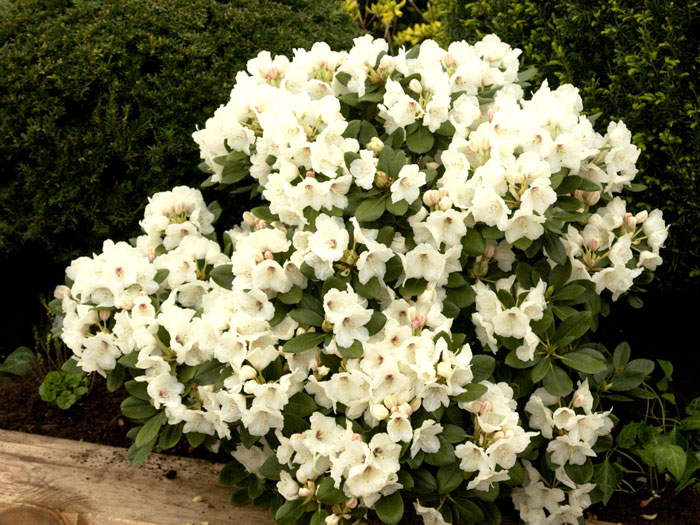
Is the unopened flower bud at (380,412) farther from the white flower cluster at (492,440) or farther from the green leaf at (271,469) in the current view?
the green leaf at (271,469)

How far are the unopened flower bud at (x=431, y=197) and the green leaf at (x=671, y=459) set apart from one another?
38.6 inches

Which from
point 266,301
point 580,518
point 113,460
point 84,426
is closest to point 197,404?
point 266,301

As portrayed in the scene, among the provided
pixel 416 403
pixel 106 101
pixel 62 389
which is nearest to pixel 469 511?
pixel 416 403

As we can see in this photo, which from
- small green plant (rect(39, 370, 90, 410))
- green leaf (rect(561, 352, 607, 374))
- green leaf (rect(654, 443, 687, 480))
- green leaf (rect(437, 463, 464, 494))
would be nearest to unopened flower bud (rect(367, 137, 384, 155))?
green leaf (rect(561, 352, 607, 374))

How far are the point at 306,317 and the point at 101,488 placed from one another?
90cm

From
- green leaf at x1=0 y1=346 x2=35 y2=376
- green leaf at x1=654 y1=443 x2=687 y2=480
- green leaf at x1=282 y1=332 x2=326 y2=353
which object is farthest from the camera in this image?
green leaf at x1=0 y1=346 x2=35 y2=376

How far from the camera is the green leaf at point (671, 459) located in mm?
2146

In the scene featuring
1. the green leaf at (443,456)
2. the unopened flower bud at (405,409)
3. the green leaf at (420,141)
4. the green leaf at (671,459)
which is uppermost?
the green leaf at (420,141)

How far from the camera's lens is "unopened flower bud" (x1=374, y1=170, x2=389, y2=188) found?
77.4 inches

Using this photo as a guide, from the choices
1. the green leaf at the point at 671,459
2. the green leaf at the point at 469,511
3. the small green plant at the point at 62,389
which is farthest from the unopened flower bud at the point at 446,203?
the small green plant at the point at 62,389

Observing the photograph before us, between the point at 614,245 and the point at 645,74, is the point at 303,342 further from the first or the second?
the point at 645,74

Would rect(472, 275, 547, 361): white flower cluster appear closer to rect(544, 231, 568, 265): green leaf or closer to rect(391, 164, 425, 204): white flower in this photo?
rect(544, 231, 568, 265): green leaf

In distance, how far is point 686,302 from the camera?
2.86m

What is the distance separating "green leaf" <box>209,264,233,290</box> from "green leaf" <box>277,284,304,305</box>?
A: 0.53 ft
